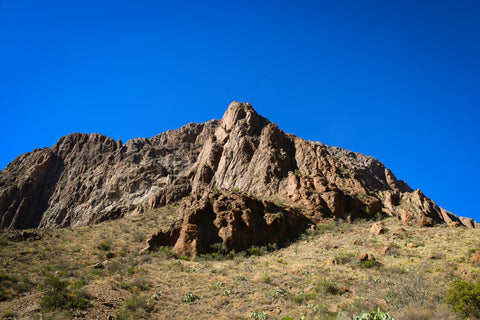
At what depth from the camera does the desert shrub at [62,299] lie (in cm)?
1620

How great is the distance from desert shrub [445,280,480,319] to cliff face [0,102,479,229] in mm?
22763

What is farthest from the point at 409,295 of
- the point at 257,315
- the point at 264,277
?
the point at 264,277

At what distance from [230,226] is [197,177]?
2986 centimetres

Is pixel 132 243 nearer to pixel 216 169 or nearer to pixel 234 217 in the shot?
pixel 234 217

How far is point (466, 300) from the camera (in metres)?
12.2

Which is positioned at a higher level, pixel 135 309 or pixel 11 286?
pixel 135 309

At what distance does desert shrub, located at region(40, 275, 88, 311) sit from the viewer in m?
16.2

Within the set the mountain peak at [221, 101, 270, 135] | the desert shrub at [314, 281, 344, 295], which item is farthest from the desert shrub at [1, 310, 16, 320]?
the mountain peak at [221, 101, 270, 135]

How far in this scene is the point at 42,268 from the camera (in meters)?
24.6

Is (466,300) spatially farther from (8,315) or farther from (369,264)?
(8,315)

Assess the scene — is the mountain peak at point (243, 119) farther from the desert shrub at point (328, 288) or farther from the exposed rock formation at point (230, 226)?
the desert shrub at point (328, 288)

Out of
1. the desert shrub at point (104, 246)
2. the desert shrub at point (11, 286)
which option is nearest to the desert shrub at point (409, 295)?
the desert shrub at point (11, 286)

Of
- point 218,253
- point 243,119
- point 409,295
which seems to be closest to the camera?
point 409,295

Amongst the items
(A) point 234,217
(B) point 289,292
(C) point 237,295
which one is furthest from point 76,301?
(A) point 234,217
